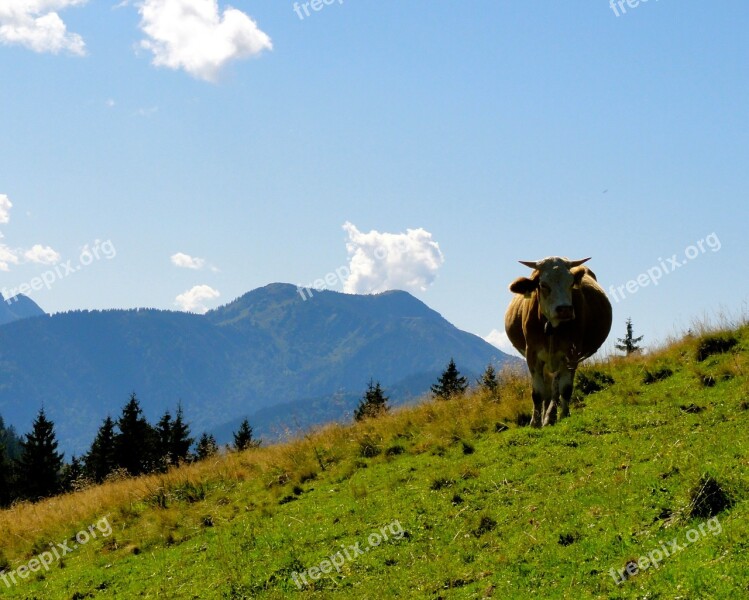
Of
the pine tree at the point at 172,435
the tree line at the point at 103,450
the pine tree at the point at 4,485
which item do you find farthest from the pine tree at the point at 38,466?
the pine tree at the point at 172,435

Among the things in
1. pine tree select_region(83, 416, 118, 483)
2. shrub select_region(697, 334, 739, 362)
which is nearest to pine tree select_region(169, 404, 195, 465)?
pine tree select_region(83, 416, 118, 483)

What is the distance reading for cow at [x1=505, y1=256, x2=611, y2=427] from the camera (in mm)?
13062

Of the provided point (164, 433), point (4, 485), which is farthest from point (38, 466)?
point (164, 433)

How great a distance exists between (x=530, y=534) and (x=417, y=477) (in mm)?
4431

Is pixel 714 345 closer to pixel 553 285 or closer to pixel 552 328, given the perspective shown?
pixel 552 328

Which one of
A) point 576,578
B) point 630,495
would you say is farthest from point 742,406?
point 576,578

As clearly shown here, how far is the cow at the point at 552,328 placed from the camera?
13.1m

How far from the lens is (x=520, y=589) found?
22.8 ft

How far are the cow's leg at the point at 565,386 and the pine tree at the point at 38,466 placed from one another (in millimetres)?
57939

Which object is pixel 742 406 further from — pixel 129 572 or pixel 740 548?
pixel 129 572
